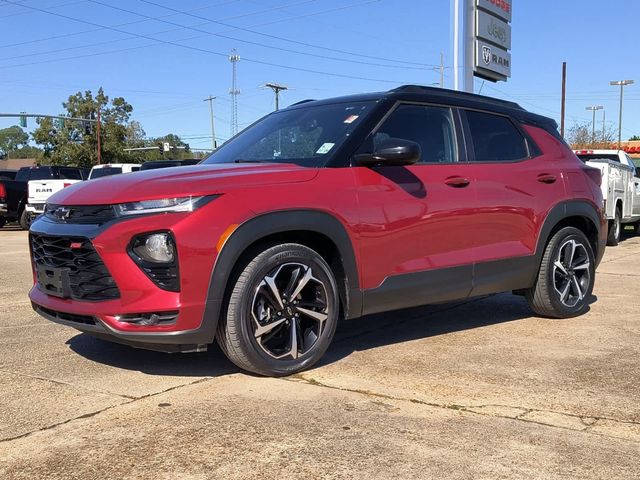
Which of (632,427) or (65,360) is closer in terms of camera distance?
(632,427)

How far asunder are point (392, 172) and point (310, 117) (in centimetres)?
94

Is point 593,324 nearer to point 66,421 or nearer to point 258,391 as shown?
point 258,391

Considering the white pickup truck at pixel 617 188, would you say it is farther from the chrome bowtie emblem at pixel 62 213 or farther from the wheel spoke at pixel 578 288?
the chrome bowtie emblem at pixel 62 213

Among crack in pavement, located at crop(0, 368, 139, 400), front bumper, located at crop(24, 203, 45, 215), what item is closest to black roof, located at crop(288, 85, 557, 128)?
crack in pavement, located at crop(0, 368, 139, 400)

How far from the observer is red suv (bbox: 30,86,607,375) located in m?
3.79

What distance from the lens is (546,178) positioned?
570 cm

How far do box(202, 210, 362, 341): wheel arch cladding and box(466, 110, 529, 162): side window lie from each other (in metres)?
1.60

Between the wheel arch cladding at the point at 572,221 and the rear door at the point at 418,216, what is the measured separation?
943 mm

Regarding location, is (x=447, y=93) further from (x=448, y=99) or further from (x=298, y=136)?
(x=298, y=136)

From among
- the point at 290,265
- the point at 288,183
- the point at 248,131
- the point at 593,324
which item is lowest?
the point at 593,324

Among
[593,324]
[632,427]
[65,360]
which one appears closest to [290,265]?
[65,360]

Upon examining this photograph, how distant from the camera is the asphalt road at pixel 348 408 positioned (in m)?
2.93

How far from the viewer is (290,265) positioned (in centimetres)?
418

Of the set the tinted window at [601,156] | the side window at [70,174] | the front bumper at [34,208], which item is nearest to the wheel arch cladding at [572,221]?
the tinted window at [601,156]
